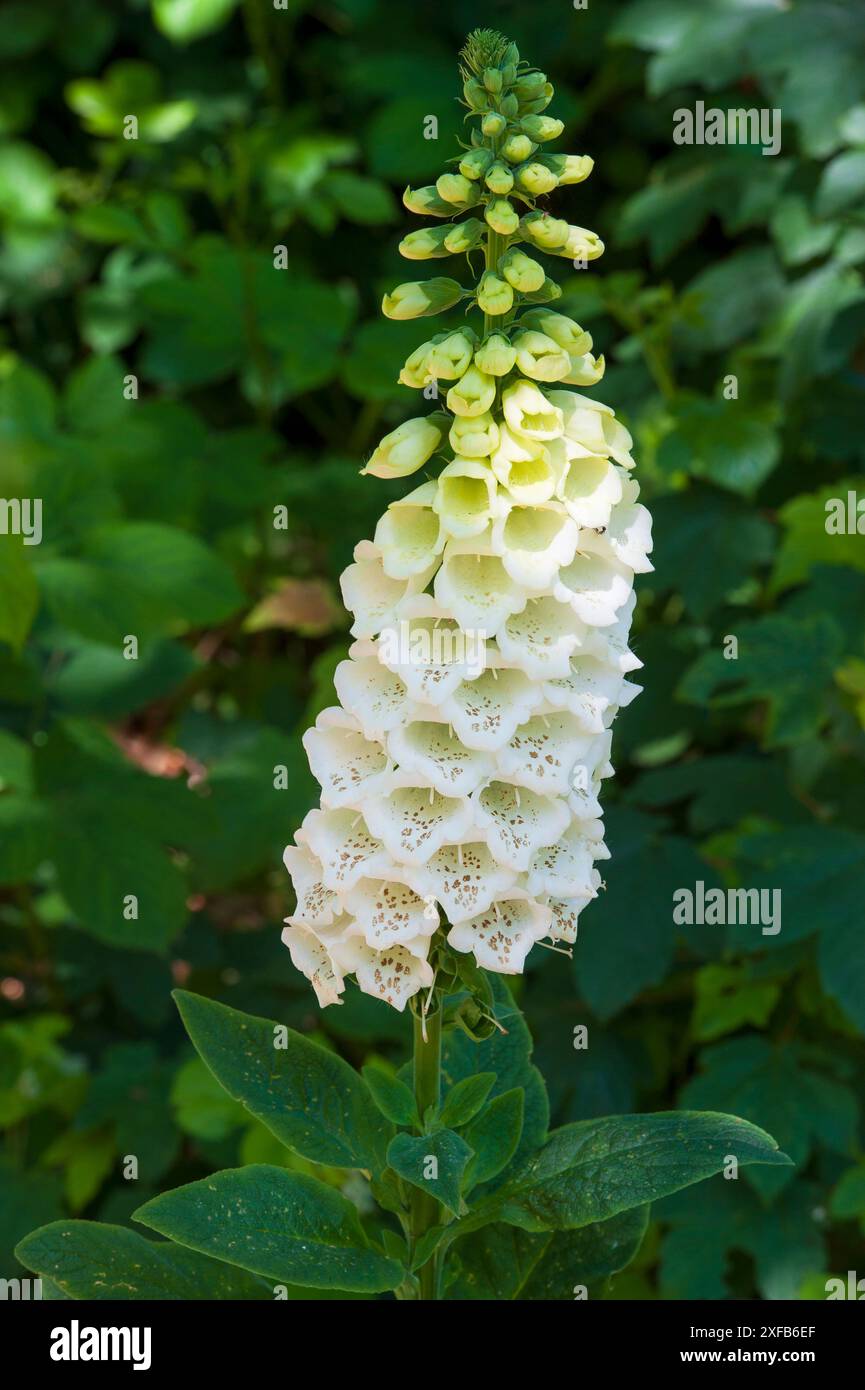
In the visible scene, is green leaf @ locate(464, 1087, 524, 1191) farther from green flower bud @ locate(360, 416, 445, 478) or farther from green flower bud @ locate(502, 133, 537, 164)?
green flower bud @ locate(502, 133, 537, 164)

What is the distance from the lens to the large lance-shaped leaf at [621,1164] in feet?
4.30

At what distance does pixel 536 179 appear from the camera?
1310 millimetres

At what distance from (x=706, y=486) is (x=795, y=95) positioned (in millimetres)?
724

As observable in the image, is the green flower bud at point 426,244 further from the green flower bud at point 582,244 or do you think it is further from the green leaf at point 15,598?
the green leaf at point 15,598

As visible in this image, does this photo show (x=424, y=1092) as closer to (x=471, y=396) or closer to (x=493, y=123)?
(x=471, y=396)

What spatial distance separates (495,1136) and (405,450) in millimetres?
664

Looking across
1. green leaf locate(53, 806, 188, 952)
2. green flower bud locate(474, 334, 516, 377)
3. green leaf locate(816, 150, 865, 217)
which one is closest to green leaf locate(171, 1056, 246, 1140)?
green leaf locate(53, 806, 188, 952)

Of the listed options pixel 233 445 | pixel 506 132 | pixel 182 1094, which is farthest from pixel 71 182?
pixel 506 132

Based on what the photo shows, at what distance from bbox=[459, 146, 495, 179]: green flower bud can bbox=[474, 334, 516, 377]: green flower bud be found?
0.14 metres

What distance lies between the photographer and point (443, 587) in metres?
1.33

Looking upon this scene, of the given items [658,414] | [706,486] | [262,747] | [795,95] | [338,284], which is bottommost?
[262,747]

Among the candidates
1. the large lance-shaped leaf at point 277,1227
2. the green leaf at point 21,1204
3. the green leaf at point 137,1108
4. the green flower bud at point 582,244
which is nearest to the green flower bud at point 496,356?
the green flower bud at point 582,244

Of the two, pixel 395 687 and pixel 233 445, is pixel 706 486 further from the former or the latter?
pixel 395 687

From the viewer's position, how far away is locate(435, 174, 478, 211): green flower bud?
1328 millimetres
